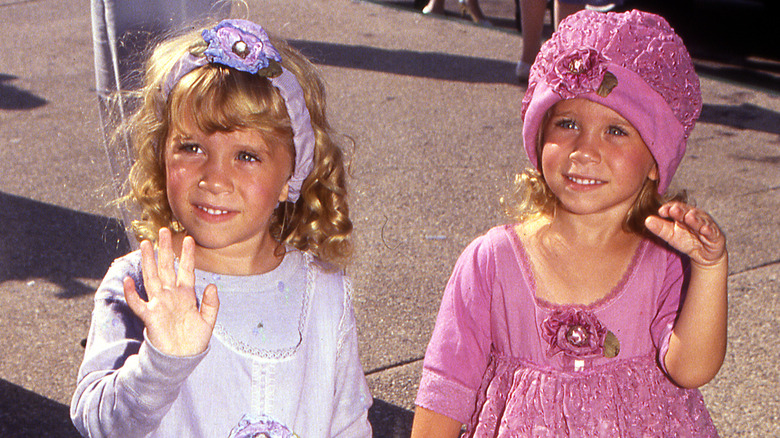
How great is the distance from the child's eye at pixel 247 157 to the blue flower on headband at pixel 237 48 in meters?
0.17

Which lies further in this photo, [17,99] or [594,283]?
[17,99]

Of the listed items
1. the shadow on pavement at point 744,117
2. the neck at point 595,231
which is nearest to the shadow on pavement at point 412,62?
the shadow on pavement at point 744,117

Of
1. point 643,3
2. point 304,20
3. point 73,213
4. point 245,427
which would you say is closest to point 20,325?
point 73,213

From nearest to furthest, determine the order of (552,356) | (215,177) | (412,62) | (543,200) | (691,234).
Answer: (215,177) < (691,234) < (552,356) < (543,200) < (412,62)

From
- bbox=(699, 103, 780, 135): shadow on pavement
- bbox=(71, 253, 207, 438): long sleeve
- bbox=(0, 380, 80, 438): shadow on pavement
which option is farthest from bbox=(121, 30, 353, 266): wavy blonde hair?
bbox=(699, 103, 780, 135): shadow on pavement

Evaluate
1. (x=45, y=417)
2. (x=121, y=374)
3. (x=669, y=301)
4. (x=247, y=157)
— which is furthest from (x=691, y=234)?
(x=45, y=417)

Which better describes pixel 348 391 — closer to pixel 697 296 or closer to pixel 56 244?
pixel 697 296

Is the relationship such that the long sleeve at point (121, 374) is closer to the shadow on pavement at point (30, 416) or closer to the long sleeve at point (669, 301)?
the long sleeve at point (669, 301)

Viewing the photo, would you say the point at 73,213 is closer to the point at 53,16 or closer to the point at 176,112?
the point at 176,112

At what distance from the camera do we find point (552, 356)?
2.33 m

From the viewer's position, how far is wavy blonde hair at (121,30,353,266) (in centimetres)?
205

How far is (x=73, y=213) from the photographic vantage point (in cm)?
484

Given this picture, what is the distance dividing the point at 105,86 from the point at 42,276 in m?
1.28

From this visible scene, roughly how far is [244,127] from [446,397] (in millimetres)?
834
